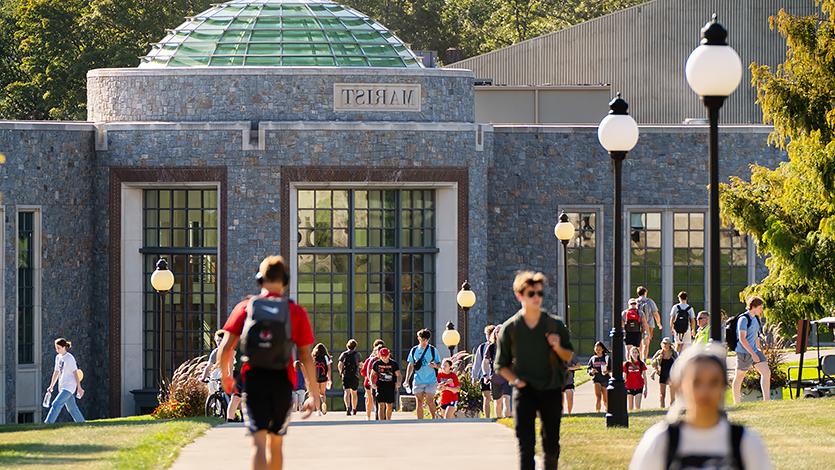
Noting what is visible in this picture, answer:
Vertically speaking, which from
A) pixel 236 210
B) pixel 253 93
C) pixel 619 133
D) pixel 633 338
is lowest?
pixel 633 338

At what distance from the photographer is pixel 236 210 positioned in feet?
108

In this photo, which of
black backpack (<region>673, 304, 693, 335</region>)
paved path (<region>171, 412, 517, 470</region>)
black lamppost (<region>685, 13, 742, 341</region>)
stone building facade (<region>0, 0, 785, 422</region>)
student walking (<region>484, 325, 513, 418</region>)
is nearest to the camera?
black lamppost (<region>685, 13, 742, 341</region>)

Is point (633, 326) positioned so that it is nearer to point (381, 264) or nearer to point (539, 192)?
point (381, 264)

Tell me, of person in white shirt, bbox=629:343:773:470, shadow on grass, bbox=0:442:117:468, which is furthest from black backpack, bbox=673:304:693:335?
person in white shirt, bbox=629:343:773:470

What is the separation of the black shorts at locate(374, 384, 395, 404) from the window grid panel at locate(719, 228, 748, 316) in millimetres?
13211

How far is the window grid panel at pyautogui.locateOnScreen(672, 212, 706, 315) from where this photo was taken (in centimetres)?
3659

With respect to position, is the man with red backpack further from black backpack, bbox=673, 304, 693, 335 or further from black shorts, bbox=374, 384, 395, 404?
black shorts, bbox=374, 384, 395, 404

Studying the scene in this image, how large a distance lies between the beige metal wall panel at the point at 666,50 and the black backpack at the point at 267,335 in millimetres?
39134

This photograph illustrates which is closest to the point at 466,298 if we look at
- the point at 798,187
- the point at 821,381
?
the point at 798,187

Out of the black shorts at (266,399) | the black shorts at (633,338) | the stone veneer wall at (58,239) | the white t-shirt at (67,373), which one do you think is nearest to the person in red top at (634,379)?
the black shorts at (633,338)

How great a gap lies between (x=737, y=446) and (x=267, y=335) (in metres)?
4.51

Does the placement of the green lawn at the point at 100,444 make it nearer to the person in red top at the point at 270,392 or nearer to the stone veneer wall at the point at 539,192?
the person in red top at the point at 270,392

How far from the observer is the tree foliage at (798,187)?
76.9 ft

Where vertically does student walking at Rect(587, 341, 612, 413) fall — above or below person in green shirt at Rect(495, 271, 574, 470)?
below
